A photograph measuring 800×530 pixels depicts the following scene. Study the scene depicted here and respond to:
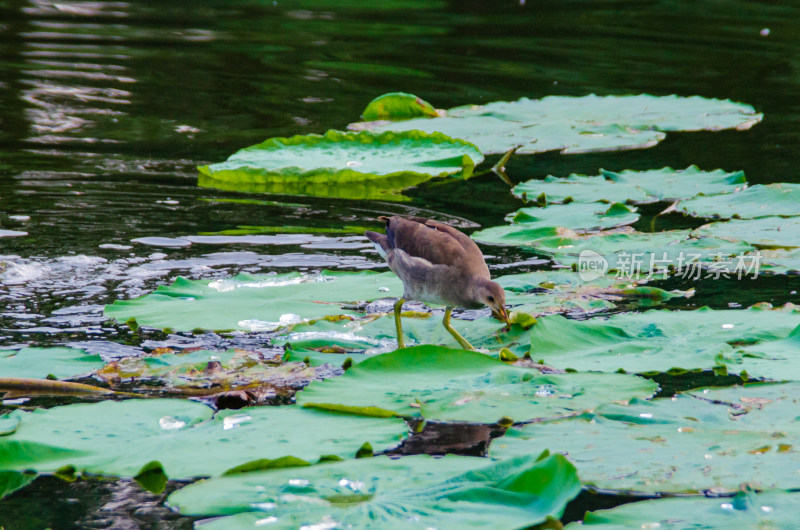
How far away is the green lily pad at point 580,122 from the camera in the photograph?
7.87m

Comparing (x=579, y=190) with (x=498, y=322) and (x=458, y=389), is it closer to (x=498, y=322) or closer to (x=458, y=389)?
(x=498, y=322)

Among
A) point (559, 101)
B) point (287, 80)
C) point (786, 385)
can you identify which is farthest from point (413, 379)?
point (287, 80)

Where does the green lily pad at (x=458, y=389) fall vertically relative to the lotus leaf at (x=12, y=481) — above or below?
above

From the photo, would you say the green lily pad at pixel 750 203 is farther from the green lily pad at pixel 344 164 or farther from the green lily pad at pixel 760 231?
the green lily pad at pixel 344 164

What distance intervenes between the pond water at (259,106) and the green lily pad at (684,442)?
125 centimetres

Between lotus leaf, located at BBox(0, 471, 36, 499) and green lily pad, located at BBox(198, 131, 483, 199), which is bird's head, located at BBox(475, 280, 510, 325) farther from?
green lily pad, located at BBox(198, 131, 483, 199)

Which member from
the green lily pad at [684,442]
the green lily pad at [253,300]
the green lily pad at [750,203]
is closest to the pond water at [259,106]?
the green lily pad at [253,300]

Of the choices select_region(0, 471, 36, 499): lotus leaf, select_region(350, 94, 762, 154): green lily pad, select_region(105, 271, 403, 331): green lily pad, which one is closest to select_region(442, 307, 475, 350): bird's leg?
select_region(105, 271, 403, 331): green lily pad

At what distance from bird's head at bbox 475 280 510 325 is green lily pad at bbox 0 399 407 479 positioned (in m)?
0.87

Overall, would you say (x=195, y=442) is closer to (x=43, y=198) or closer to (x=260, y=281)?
(x=260, y=281)

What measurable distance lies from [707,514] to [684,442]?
1.55 ft

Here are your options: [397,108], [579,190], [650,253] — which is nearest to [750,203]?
[579,190]

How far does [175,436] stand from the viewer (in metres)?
3.03

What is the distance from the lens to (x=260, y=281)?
187 inches
